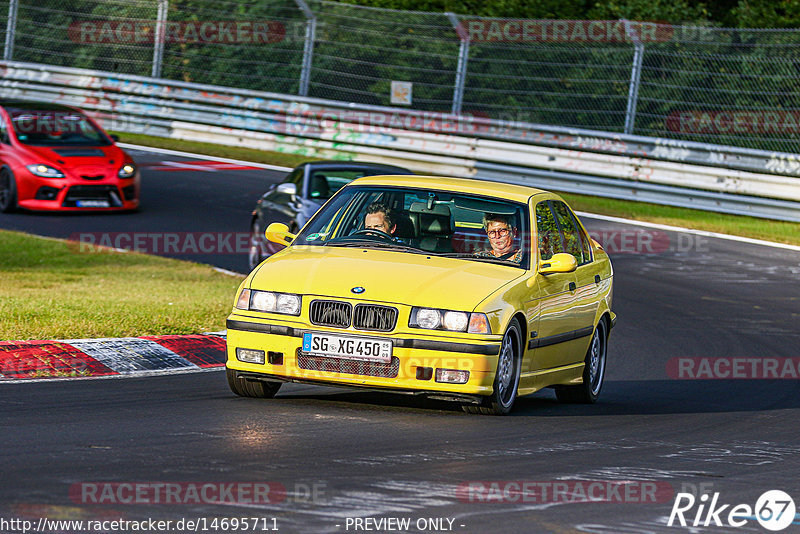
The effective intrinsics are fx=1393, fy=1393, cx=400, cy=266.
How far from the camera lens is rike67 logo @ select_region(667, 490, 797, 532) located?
5.97 metres

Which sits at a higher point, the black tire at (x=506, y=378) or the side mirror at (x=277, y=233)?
the side mirror at (x=277, y=233)

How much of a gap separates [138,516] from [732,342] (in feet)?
28.0

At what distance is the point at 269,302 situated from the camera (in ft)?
27.4

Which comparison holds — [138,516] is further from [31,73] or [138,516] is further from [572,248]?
[31,73]

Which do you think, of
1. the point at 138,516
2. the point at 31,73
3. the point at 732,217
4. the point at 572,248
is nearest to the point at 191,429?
the point at 138,516

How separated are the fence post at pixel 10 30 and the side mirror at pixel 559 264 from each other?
23362 mm

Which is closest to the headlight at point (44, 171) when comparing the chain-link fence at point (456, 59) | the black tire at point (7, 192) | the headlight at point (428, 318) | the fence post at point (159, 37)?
the black tire at point (7, 192)

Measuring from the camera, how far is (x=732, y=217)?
22.2m

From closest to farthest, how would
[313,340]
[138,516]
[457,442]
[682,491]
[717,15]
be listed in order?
[138,516], [682,491], [457,442], [313,340], [717,15]

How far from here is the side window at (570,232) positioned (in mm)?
10016

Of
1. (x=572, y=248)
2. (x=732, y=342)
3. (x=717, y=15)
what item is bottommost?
(x=732, y=342)

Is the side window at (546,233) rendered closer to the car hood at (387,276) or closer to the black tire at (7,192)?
the car hood at (387,276)

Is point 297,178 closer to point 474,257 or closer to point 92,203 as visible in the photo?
point 92,203

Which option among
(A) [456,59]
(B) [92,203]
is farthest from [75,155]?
(A) [456,59]
